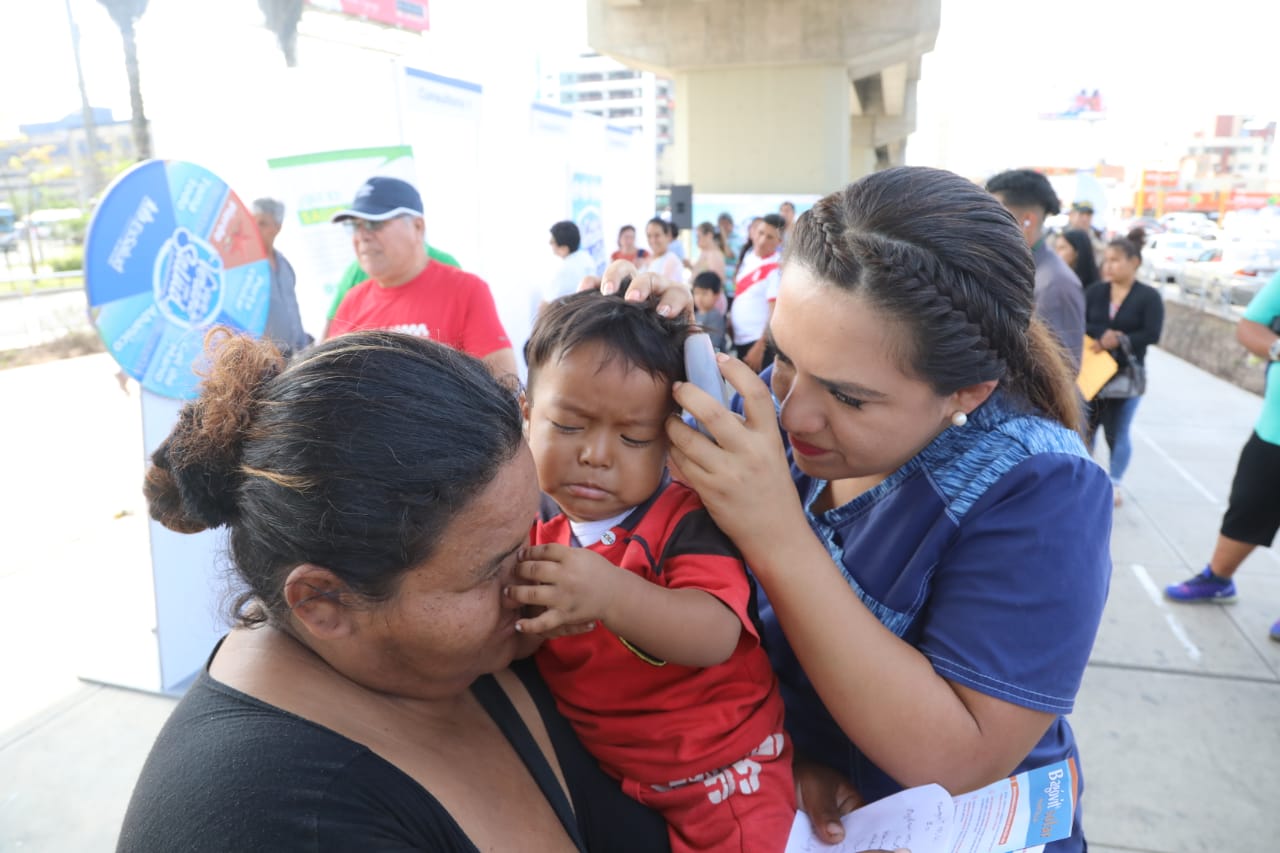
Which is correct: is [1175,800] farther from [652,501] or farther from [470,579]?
[470,579]

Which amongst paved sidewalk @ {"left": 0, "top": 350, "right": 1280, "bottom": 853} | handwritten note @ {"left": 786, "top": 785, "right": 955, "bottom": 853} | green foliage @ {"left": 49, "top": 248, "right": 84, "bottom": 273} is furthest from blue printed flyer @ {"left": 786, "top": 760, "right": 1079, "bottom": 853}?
green foliage @ {"left": 49, "top": 248, "right": 84, "bottom": 273}

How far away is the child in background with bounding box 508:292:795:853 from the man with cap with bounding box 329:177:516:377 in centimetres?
235

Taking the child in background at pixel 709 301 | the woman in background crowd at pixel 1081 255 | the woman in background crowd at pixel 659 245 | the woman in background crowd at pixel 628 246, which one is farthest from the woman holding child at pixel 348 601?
the woman in background crowd at pixel 628 246

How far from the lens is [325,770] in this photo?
0.89 m

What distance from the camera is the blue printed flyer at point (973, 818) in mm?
1148

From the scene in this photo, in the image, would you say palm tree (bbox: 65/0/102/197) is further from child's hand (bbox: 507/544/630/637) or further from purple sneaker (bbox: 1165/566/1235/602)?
purple sneaker (bbox: 1165/566/1235/602)

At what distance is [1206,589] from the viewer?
4270mm

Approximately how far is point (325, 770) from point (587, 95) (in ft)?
433

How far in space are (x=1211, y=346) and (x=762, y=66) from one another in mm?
11765

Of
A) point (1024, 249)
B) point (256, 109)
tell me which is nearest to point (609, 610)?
point (1024, 249)

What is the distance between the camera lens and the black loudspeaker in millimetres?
14727

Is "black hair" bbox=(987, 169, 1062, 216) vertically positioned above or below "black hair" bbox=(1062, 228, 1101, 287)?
above

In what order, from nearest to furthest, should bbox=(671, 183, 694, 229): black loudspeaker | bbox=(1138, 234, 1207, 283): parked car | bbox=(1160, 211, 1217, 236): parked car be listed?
bbox=(671, 183, 694, 229): black loudspeaker < bbox=(1138, 234, 1207, 283): parked car < bbox=(1160, 211, 1217, 236): parked car

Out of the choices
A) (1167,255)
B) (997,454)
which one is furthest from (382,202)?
(1167,255)
